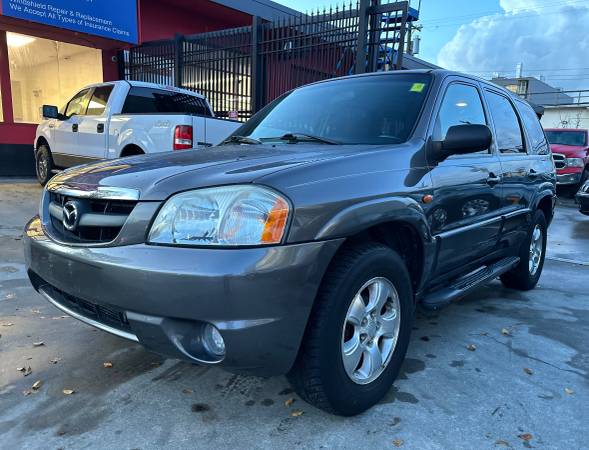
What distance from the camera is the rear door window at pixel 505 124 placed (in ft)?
12.2

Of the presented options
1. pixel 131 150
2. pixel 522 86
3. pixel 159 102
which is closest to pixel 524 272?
pixel 131 150

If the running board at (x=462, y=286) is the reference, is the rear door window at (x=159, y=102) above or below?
above

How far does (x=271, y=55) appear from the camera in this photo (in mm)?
10008

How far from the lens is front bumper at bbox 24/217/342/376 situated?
6.07ft

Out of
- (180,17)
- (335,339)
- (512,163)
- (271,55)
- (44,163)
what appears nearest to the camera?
(335,339)

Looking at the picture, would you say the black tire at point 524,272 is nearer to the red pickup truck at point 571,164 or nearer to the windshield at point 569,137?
the red pickup truck at point 571,164

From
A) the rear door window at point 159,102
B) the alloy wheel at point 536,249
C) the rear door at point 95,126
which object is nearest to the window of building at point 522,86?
the rear door window at point 159,102

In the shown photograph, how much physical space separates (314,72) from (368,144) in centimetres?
739

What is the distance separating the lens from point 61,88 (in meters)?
12.4

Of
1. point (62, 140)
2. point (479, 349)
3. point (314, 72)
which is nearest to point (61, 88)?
point (62, 140)

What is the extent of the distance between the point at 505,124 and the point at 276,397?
2.89 meters

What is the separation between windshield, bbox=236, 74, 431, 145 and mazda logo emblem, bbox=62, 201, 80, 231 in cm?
132

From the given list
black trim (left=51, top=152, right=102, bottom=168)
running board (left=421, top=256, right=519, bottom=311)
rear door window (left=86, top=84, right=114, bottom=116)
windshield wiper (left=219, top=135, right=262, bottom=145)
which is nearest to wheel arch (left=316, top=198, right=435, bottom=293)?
running board (left=421, top=256, right=519, bottom=311)

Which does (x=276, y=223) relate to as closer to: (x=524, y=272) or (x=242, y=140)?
(x=242, y=140)
